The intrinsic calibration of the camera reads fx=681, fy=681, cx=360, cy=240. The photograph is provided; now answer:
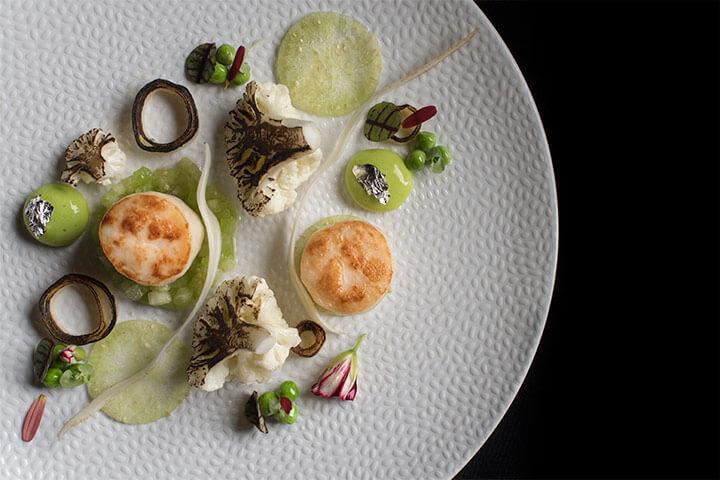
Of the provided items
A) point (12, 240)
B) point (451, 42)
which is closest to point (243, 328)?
point (12, 240)

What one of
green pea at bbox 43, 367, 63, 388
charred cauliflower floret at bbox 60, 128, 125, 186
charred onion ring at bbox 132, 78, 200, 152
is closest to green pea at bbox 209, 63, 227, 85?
charred onion ring at bbox 132, 78, 200, 152

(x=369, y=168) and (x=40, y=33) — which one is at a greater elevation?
(x=40, y=33)

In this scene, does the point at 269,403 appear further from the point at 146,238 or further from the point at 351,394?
the point at 146,238

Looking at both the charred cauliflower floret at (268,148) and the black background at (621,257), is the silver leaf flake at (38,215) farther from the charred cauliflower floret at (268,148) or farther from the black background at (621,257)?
the black background at (621,257)

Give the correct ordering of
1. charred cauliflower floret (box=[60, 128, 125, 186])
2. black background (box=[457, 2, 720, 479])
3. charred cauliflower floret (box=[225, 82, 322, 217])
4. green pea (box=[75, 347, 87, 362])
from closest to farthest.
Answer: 1. charred cauliflower floret (box=[225, 82, 322, 217])
2. charred cauliflower floret (box=[60, 128, 125, 186])
3. green pea (box=[75, 347, 87, 362])
4. black background (box=[457, 2, 720, 479])

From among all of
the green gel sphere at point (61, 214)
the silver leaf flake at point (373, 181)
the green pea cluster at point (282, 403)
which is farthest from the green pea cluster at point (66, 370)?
the silver leaf flake at point (373, 181)

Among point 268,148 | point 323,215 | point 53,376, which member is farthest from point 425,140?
point 53,376

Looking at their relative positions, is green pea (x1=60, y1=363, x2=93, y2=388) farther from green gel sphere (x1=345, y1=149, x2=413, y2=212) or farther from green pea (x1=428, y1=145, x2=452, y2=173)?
green pea (x1=428, y1=145, x2=452, y2=173)

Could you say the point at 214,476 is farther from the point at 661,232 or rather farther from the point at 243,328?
the point at 661,232

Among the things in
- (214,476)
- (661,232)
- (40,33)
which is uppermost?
(40,33)
